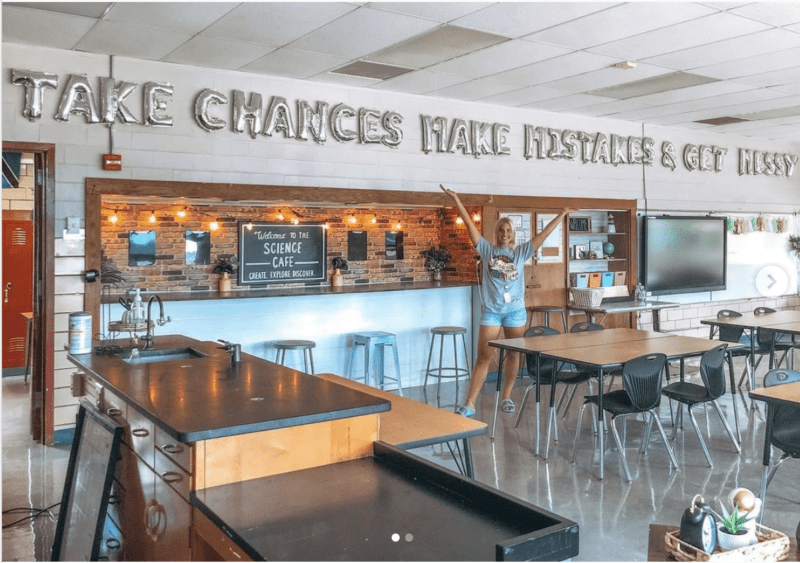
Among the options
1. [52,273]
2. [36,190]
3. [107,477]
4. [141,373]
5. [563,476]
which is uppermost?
[36,190]

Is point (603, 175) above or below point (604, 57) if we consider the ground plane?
below

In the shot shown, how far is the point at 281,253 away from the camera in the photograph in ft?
27.2

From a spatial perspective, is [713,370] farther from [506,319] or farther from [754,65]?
[754,65]

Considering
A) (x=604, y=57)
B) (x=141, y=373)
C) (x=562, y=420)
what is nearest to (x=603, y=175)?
(x=604, y=57)

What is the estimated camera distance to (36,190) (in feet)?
19.1

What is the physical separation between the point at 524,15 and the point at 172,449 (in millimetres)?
3776

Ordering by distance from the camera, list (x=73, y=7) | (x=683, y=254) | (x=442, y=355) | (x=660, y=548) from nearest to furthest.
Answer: (x=660, y=548)
(x=73, y=7)
(x=442, y=355)
(x=683, y=254)

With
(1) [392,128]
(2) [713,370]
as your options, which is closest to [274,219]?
(1) [392,128]

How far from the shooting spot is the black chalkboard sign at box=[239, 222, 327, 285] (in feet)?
26.6

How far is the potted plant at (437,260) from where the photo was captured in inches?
364

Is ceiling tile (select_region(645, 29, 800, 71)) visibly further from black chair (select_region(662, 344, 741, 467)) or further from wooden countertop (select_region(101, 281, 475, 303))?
wooden countertop (select_region(101, 281, 475, 303))

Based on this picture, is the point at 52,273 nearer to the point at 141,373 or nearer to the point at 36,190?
the point at 36,190

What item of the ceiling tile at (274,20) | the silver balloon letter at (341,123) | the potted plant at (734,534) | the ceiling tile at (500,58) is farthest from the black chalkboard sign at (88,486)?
the ceiling tile at (500,58)

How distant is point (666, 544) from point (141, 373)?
2.41 metres
